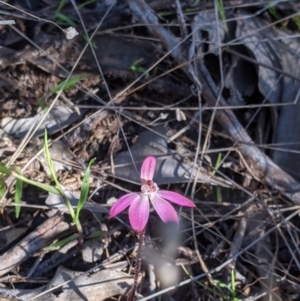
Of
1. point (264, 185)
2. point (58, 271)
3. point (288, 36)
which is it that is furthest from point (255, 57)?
point (58, 271)

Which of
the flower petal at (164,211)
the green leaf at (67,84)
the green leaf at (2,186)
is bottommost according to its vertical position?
the green leaf at (2,186)

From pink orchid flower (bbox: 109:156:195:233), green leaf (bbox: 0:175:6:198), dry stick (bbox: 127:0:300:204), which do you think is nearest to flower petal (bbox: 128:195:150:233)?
pink orchid flower (bbox: 109:156:195:233)

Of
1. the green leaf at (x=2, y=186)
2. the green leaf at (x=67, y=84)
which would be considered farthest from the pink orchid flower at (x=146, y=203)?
the green leaf at (x=67, y=84)

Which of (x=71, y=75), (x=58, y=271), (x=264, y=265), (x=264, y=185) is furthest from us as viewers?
(x=71, y=75)

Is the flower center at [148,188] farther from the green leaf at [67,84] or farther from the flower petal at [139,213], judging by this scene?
the green leaf at [67,84]

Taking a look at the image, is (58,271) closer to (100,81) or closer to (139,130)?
(139,130)

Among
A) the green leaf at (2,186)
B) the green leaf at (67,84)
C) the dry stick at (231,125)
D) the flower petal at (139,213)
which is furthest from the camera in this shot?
the green leaf at (67,84)

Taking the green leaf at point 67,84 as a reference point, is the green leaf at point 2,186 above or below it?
below

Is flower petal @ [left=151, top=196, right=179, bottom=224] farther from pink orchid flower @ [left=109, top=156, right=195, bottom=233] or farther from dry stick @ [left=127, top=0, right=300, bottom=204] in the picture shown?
dry stick @ [left=127, top=0, right=300, bottom=204]
